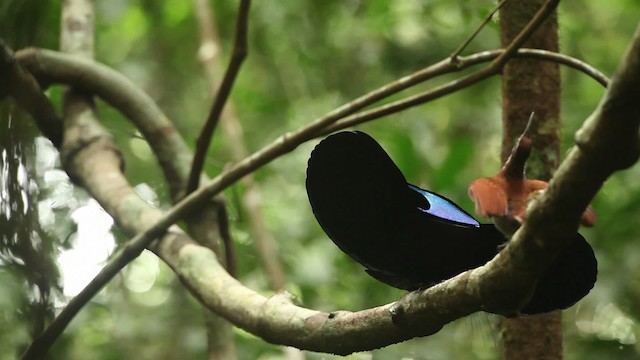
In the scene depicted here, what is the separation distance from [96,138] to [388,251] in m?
1.55

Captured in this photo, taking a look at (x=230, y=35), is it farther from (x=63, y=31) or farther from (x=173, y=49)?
(x=63, y=31)

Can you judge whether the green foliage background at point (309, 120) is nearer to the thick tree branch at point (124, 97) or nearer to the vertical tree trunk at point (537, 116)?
the thick tree branch at point (124, 97)

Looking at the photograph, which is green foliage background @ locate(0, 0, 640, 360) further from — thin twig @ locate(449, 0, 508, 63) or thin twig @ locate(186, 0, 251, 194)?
thin twig @ locate(449, 0, 508, 63)

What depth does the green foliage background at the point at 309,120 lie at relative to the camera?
2854mm

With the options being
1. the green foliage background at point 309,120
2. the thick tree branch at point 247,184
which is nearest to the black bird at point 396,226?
the green foliage background at point 309,120

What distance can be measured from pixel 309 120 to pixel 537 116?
2.31 meters

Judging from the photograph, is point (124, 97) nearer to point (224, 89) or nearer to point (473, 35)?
point (224, 89)

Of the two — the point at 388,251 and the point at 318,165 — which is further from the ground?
the point at 318,165

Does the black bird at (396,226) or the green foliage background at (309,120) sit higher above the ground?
the black bird at (396,226)

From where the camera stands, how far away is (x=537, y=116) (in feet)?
6.84

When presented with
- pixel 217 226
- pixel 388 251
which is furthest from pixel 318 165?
pixel 217 226

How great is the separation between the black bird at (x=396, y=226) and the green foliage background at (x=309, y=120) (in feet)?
2.79

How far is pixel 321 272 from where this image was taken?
3.41 m

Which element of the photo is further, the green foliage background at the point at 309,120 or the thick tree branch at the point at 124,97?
the green foliage background at the point at 309,120
